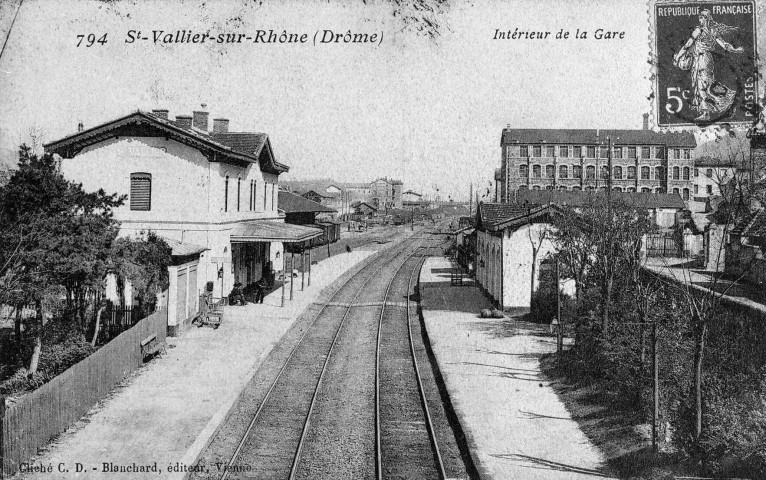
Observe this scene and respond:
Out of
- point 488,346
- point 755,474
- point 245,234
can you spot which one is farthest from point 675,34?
point 245,234

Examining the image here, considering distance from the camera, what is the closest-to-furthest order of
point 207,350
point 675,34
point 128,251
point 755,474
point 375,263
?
point 755,474 < point 675,34 < point 128,251 < point 207,350 < point 375,263

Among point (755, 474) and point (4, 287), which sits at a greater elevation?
point (4, 287)

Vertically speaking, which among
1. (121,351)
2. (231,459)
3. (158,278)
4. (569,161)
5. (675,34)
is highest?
(569,161)

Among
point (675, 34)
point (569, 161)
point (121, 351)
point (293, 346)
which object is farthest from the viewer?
point (569, 161)

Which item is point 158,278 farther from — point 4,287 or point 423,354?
point 423,354

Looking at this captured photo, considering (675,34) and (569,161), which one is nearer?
(675,34)
